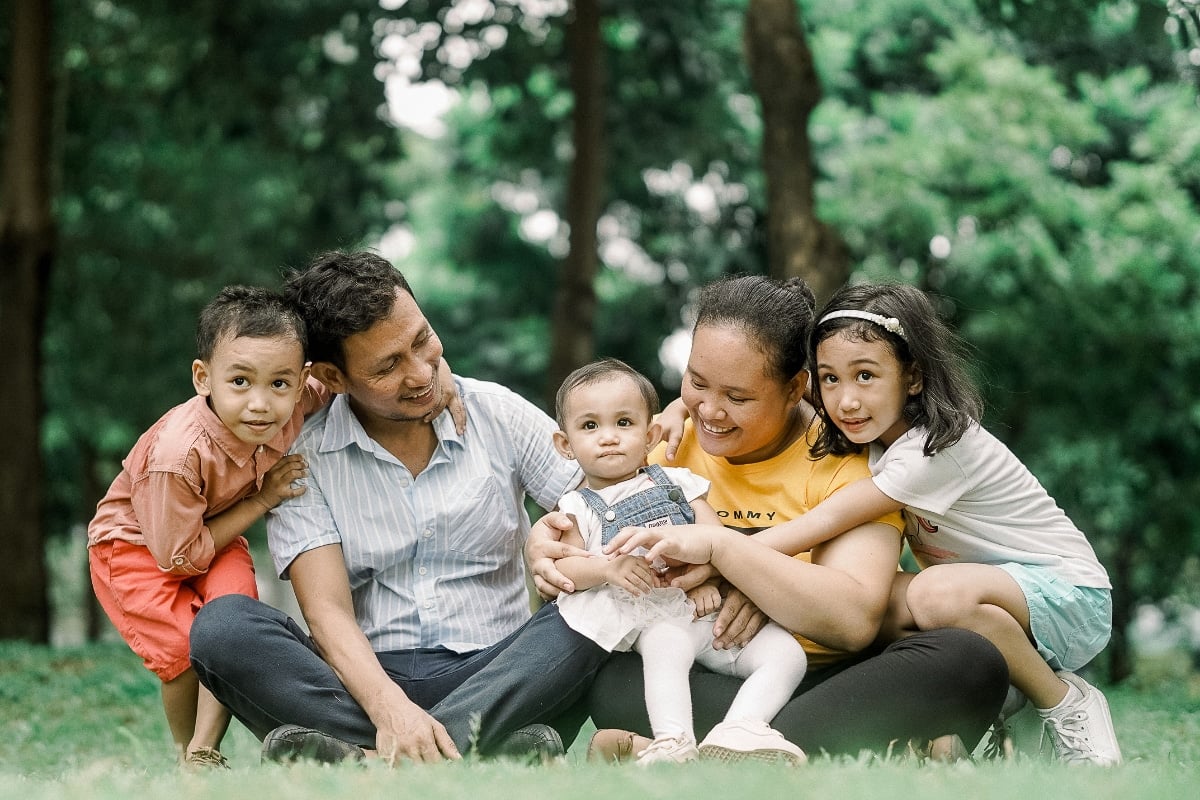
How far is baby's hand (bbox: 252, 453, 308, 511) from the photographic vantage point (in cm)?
402

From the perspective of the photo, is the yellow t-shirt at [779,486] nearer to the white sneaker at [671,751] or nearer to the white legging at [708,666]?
the white legging at [708,666]

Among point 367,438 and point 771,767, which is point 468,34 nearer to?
point 367,438

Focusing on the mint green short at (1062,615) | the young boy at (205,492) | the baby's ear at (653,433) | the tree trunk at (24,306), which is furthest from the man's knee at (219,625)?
the tree trunk at (24,306)

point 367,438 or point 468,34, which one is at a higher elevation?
point 468,34

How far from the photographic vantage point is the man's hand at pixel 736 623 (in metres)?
3.66

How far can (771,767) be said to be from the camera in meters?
3.04

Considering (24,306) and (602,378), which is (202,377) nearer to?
(602,378)

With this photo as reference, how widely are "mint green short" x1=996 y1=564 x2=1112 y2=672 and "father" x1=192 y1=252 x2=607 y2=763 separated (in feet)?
3.90

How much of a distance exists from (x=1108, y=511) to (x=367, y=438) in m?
10.7

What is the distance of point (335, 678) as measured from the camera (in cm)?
376

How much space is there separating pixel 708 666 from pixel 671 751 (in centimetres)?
39

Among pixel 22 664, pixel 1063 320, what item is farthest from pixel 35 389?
pixel 1063 320

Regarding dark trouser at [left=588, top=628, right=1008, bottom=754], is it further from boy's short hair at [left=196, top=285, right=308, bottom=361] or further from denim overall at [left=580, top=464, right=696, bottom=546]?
boy's short hair at [left=196, top=285, right=308, bottom=361]

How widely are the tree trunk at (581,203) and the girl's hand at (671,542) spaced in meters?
6.63
